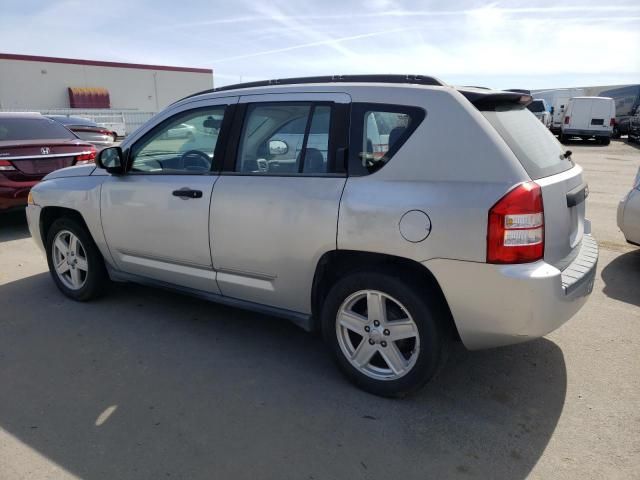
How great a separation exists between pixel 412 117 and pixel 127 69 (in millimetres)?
45354

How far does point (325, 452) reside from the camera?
254 cm

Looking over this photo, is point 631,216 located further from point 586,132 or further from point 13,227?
point 586,132

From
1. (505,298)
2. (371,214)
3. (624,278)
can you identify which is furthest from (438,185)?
(624,278)

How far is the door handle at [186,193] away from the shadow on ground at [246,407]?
3.55ft

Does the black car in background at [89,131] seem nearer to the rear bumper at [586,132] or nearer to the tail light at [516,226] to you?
the tail light at [516,226]

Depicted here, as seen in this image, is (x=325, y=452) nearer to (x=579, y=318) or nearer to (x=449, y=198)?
(x=449, y=198)

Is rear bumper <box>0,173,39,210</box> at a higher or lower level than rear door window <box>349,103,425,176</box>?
lower

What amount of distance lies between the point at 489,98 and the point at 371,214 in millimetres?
942

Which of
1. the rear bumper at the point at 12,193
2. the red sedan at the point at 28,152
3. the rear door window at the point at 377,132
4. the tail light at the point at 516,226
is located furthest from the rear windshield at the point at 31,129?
the tail light at the point at 516,226

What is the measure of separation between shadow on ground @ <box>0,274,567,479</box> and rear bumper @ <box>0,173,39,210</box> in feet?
11.0

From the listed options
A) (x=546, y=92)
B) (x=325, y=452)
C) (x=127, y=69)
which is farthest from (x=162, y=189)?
(x=127, y=69)

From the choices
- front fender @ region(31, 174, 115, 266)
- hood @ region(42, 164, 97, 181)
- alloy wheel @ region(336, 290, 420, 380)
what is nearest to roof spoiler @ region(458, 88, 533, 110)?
alloy wheel @ region(336, 290, 420, 380)

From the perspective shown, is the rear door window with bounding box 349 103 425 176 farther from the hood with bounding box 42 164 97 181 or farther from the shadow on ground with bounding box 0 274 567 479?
the hood with bounding box 42 164 97 181

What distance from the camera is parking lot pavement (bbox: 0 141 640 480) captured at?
2463mm
